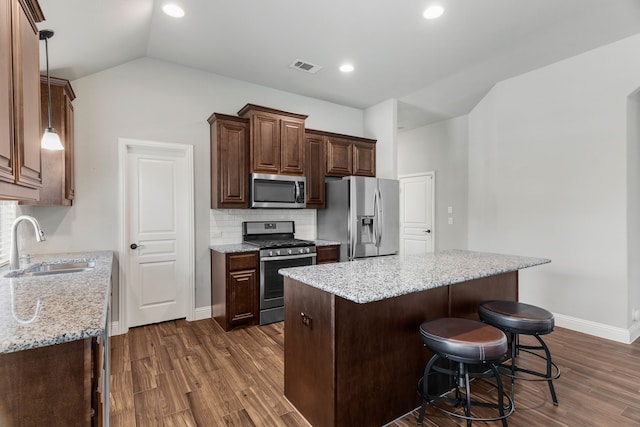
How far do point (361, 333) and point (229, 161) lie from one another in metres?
2.69

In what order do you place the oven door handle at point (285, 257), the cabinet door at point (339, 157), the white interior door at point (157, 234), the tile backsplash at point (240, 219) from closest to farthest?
the white interior door at point (157, 234) < the oven door handle at point (285, 257) < the tile backsplash at point (240, 219) < the cabinet door at point (339, 157)

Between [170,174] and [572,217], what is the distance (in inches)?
182

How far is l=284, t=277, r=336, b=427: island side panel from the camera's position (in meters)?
1.79

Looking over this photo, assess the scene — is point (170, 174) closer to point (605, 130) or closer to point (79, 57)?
point (79, 57)

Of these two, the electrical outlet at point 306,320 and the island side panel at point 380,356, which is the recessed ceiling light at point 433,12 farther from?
the electrical outlet at point 306,320

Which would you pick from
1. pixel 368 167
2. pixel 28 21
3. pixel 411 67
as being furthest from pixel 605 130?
pixel 28 21

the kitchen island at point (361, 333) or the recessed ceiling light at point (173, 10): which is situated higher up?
the recessed ceiling light at point (173, 10)

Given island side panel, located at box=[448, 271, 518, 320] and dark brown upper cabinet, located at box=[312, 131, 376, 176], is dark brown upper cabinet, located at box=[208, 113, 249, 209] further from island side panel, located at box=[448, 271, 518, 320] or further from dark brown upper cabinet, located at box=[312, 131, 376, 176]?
island side panel, located at box=[448, 271, 518, 320]

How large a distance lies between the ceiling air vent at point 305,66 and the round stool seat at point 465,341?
3.13 m

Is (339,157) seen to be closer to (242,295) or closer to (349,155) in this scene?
(349,155)

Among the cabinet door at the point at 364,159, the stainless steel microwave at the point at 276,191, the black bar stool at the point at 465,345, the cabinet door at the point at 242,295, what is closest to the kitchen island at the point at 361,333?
the black bar stool at the point at 465,345

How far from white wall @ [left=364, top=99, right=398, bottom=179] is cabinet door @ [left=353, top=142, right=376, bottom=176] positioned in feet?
0.30

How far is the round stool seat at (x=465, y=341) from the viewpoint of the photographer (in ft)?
5.34

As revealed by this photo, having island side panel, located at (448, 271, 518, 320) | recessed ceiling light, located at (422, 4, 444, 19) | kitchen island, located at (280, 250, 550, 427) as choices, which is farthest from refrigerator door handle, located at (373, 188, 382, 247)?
recessed ceiling light, located at (422, 4, 444, 19)
